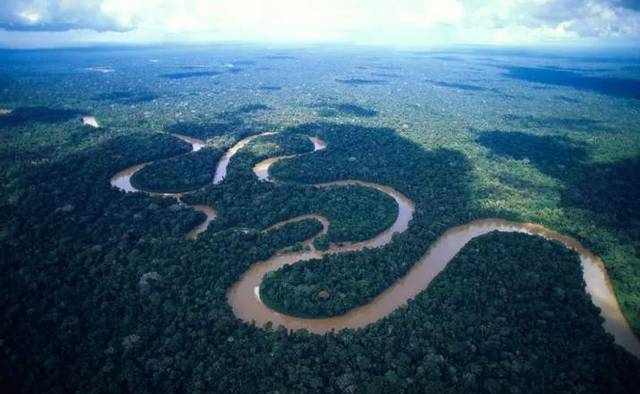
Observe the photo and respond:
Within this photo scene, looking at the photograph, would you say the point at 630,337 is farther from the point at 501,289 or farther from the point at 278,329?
the point at 278,329

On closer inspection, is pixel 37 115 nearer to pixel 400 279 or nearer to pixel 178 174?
pixel 178 174

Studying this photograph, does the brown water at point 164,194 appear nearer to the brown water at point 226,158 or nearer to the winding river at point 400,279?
the winding river at point 400,279

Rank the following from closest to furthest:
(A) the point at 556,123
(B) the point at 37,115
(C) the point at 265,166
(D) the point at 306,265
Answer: (D) the point at 306,265 < (C) the point at 265,166 < (B) the point at 37,115 < (A) the point at 556,123

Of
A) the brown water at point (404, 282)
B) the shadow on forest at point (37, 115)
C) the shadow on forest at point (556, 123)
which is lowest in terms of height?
the brown water at point (404, 282)

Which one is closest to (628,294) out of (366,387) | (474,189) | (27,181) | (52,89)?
(474,189)

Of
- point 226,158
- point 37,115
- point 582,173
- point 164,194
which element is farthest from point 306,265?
point 37,115

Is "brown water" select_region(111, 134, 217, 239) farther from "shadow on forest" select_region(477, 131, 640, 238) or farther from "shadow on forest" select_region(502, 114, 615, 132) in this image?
"shadow on forest" select_region(502, 114, 615, 132)

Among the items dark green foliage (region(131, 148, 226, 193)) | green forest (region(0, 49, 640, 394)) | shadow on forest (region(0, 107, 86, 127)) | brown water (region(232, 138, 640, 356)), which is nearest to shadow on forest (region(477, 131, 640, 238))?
green forest (region(0, 49, 640, 394))

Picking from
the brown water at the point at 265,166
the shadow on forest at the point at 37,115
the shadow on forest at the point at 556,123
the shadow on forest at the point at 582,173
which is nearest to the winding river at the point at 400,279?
the shadow on forest at the point at 582,173
